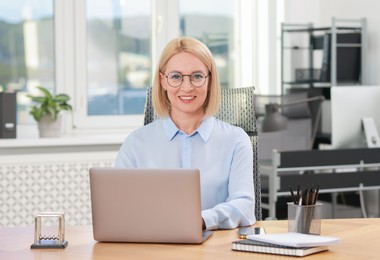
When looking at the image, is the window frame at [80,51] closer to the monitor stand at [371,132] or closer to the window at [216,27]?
the window at [216,27]

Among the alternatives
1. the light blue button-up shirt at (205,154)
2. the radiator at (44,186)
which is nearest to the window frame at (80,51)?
the radiator at (44,186)

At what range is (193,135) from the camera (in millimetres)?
2535

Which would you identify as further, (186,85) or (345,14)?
(345,14)

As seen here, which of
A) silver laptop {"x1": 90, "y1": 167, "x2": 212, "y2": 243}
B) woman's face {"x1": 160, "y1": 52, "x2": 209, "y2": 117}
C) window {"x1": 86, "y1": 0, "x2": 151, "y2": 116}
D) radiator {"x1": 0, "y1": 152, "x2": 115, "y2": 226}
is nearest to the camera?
silver laptop {"x1": 90, "y1": 167, "x2": 212, "y2": 243}

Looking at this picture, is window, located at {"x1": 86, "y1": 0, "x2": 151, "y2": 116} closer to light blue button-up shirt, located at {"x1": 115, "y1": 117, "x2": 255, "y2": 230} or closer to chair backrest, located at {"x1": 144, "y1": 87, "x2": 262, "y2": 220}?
chair backrest, located at {"x1": 144, "y1": 87, "x2": 262, "y2": 220}

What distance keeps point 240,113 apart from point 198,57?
0.32 metres

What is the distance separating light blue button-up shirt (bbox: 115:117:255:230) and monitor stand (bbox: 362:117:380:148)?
2.17m

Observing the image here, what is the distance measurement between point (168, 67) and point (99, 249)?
729mm

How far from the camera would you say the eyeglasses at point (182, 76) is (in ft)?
8.12

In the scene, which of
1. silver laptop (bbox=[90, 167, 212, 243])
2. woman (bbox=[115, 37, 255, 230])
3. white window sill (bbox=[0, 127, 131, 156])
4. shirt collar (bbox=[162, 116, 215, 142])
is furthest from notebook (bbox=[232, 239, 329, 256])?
white window sill (bbox=[0, 127, 131, 156])

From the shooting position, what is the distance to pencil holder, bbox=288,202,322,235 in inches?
81.4

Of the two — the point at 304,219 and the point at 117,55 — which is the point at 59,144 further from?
the point at 304,219

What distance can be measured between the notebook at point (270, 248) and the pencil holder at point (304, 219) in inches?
4.8

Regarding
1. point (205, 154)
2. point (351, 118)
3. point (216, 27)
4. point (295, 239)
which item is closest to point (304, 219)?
point (295, 239)
